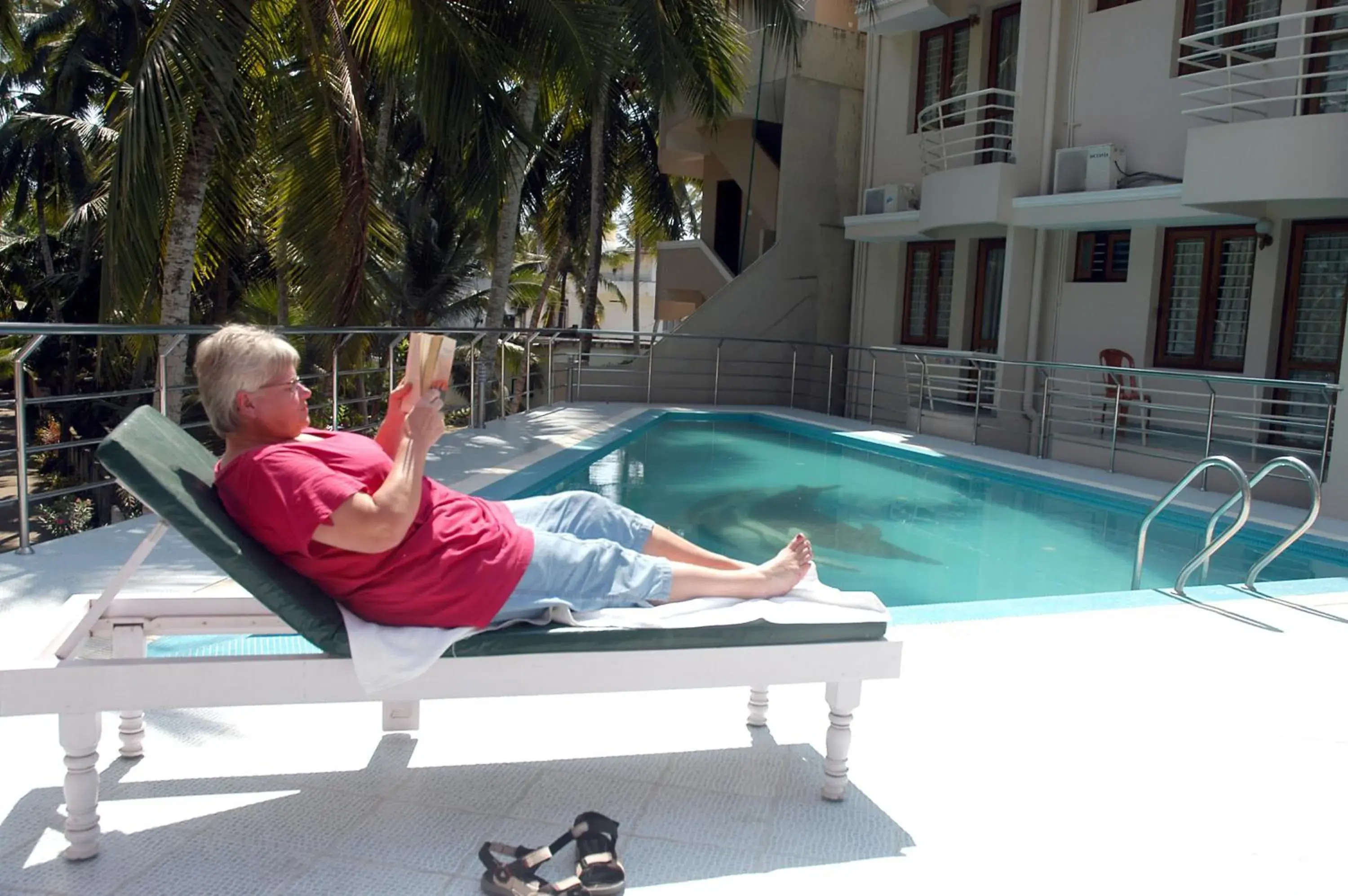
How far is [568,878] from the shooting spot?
239 cm

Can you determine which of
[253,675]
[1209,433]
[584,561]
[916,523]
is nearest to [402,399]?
[584,561]

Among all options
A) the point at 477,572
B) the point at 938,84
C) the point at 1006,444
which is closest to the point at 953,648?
the point at 477,572

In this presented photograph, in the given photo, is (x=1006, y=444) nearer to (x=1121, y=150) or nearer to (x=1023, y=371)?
(x=1023, y=371)

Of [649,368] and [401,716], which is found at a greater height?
[649,368]

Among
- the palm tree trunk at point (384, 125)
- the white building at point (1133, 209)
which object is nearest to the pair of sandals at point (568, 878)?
the white building at point (1133, 209)

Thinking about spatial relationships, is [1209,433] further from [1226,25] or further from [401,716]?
[401,716]

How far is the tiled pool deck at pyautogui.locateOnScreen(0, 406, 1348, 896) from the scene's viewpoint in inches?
96.8

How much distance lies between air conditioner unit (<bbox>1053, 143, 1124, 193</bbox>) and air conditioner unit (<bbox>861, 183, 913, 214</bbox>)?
8.09ft

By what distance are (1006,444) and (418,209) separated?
41.6 ft

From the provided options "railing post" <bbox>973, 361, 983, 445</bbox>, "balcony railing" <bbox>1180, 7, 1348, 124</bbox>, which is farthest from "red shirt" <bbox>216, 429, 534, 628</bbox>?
"railing post" <bbox>973, 361, 983, 445</bbox>

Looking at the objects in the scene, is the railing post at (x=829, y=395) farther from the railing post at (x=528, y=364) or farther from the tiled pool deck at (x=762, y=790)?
the tiled pool deck at (x=762, y=790)

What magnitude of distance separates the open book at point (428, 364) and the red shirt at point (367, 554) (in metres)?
0.23

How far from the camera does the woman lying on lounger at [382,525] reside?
2.45 metres

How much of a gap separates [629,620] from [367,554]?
2.22 feet
